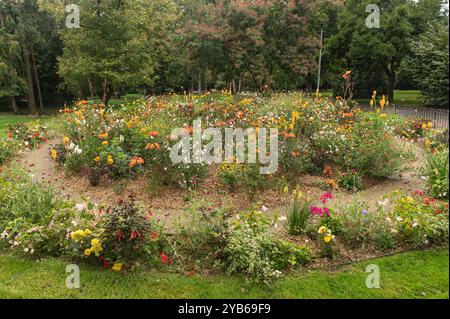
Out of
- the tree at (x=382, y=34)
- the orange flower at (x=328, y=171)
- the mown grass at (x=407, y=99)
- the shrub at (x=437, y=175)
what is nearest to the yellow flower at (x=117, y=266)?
the orange flower at (x=328, y=171)

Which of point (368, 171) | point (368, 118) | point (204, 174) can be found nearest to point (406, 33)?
point (368, 118)

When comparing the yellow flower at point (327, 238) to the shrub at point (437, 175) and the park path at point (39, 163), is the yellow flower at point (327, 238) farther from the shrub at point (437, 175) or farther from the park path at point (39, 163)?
the park path at point (39, 163)

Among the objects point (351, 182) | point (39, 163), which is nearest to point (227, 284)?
point (351, 182)

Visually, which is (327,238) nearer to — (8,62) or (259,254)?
(259,254)

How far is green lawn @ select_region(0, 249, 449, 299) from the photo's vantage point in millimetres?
3316

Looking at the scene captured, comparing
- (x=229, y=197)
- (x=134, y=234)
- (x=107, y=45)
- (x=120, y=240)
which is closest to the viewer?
(x=134, y=234)

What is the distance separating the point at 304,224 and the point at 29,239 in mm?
3006

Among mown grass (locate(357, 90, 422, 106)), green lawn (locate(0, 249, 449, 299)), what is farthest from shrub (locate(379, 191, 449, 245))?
mown grass (locate(357, 90, 422, 106))

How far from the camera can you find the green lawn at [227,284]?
3316 mm

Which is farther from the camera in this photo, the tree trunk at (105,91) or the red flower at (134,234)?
the tree trunk at (105,91)

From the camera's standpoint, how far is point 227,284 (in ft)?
11.3

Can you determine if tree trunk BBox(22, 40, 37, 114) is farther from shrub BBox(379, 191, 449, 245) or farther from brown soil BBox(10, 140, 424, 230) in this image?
shrub BBox(379, 191, 449, 245)

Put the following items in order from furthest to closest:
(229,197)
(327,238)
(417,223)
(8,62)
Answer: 1. (8,62)
2. (229,197)
3. (417,223)
4. (327,238)

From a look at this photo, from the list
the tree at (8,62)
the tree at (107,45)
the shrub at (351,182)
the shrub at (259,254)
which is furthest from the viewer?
the tree at (8,62)
